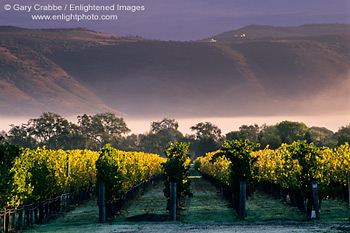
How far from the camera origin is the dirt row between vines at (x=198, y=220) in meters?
22.8

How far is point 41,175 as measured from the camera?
31328 mm

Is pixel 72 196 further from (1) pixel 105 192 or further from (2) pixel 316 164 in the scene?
(2) pixel 316 164

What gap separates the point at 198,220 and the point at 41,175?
1056cm

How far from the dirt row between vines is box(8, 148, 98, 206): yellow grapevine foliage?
1788 mm

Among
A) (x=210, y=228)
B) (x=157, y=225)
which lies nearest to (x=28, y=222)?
(x=157, y=225)

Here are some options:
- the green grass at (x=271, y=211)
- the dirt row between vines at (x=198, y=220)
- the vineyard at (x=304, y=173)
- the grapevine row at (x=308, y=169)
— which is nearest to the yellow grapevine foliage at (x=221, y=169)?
the dirt row between vines at (x=198, y=220)

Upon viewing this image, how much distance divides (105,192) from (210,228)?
9.28 metres

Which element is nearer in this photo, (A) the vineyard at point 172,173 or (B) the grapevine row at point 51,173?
(B) the grapevine row at point 51,173

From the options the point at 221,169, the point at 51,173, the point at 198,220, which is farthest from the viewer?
the point at 221,169

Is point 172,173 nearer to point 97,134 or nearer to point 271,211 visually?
point 271,211

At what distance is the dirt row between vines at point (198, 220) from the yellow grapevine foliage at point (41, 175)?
5.87 ft


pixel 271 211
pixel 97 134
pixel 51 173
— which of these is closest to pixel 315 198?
pixel 271 211

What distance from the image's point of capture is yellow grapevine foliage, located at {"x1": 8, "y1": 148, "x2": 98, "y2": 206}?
26.1m

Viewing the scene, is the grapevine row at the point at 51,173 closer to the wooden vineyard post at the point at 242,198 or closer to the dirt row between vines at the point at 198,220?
the dirt row between vines at the point at 198,220
